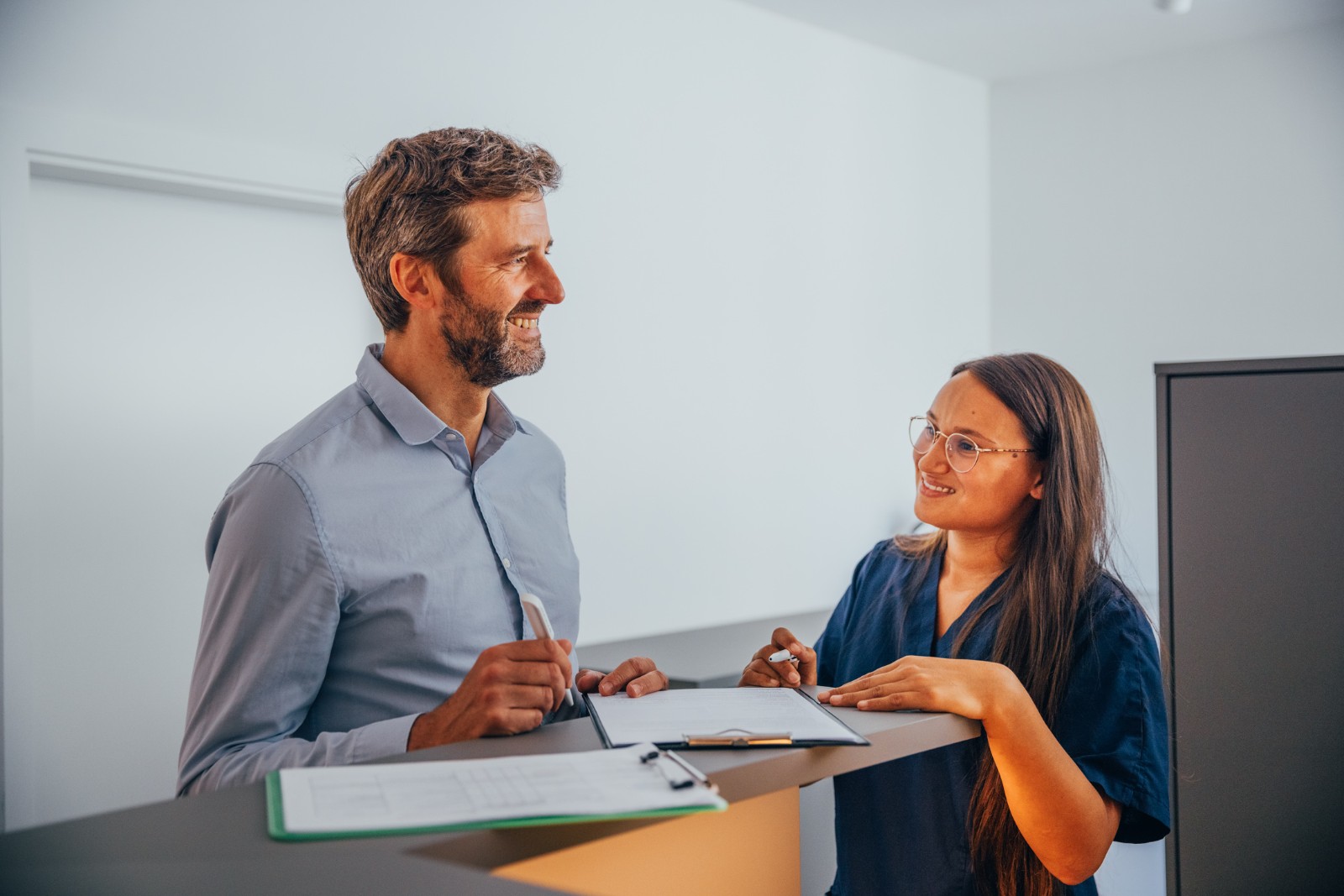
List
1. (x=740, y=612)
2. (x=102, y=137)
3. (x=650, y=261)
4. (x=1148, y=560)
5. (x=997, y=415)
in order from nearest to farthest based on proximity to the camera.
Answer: (x=997, y=415) → (x=102, y=137) → (x=650, y=261) → (x=740, y=612) → (x=1148, y=560)

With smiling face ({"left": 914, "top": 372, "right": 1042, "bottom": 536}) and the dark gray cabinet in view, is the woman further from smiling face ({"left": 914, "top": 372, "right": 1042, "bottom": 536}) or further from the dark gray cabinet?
the dark gray cabinet

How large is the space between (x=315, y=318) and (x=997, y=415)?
1.75m

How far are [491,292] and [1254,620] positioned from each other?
1600 millimetres

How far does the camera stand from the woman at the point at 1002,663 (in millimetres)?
1205

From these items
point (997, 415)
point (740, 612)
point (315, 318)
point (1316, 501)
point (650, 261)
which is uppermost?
point (650, 261)

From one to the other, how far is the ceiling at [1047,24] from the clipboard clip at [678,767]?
332cm

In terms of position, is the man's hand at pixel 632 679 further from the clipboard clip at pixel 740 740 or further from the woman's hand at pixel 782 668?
the clipboard clip at pixel 740 740

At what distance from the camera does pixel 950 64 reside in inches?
174

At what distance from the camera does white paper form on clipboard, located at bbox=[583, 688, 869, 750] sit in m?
0.90

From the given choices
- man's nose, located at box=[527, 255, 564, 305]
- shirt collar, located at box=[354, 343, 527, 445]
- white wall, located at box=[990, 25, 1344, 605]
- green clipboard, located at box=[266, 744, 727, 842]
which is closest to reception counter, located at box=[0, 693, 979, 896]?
green clipboard, located at box=[266, 744, 727, 842]

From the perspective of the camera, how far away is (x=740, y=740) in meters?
0.89

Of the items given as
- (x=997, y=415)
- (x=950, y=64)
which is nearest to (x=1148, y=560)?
(x=950, y=64)

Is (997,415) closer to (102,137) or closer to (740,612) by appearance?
(102,137)

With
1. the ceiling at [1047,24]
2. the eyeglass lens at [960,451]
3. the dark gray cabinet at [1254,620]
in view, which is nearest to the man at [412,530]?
the eyeglass lens at [960,451]
